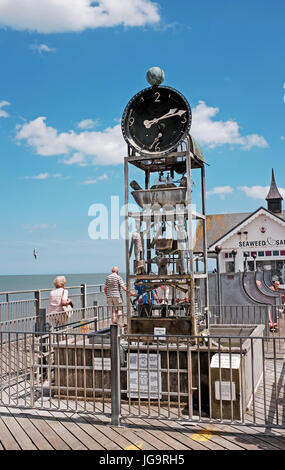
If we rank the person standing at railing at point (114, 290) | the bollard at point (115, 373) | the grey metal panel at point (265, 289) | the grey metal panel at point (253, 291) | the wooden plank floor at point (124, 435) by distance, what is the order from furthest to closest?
1. the grey metal panel at point (265, 289)
2. the grey metal panel at point (253, 291)
3. the person standing at railing at point (114, 290)
4. the bollard at point (115, 373)
5. the wooden plank floor at point (124, 435)

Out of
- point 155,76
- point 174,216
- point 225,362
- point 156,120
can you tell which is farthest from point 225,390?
point 155,76

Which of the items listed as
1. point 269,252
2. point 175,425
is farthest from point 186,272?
point 269,252

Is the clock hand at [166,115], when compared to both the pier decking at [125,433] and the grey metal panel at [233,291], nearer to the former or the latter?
the pier decking at [125,433]

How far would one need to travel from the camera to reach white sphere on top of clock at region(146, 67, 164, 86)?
8500 millimetres

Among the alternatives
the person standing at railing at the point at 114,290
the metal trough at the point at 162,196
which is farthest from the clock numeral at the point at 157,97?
the person standing at railing at the point at 114,290

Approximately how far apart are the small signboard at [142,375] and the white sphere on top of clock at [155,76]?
191 inches

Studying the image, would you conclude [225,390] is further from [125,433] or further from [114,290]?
[114,290]

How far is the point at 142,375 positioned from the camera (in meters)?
7.09

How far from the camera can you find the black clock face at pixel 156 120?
8367 mm
